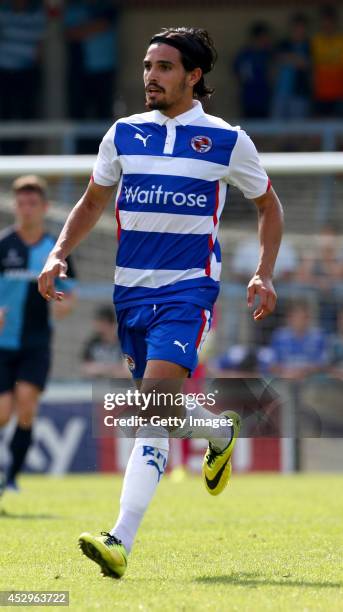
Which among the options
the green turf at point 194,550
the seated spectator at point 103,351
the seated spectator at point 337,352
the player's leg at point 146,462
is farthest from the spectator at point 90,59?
the player's leg at point 146,462

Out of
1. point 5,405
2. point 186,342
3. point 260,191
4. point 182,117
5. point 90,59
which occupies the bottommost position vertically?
point 5,405

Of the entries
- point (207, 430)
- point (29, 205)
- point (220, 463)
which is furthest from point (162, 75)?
point (29, 205)

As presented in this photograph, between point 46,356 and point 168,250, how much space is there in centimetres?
442

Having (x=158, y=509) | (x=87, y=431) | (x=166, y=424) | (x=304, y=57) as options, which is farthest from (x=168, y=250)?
(x=304, y=57)

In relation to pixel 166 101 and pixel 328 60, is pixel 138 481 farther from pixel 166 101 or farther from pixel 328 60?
pixel 328 60

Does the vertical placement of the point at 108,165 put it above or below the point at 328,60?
below

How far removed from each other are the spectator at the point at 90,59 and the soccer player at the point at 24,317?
9.56m

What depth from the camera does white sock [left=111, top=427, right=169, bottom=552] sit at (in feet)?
18.4

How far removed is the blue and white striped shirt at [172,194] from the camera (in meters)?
6.02

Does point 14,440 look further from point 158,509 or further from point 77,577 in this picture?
point 77,577

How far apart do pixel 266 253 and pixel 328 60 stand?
44.8 feet

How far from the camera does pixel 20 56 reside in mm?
19766

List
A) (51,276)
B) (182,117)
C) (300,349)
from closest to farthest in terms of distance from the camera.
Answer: (51,276), (182,117), (300,349)

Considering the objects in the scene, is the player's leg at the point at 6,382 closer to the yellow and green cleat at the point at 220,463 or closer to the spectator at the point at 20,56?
the yellow and green cleat at the point at 220,463
